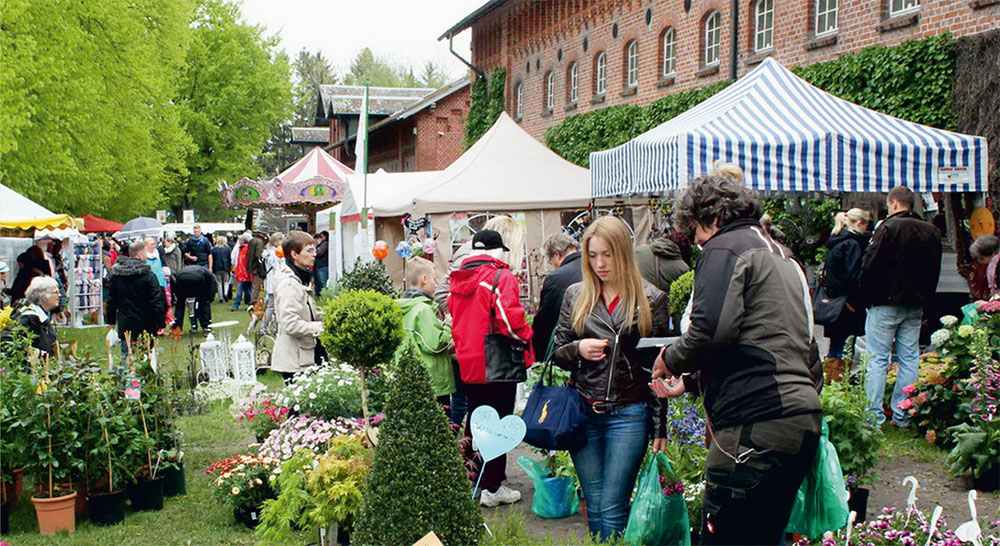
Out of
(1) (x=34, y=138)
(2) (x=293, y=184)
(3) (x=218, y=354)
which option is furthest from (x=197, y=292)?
(2) (x=293, y=184)

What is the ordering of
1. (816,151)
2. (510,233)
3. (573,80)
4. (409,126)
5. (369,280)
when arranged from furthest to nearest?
(409,126), (573,80), (369,280), (816,151), (510,233)

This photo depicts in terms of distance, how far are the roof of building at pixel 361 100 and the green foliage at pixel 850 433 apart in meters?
42.4

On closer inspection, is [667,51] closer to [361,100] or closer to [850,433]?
[850,433]

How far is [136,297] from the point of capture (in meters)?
10.8

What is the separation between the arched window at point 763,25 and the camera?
16438 millimetres

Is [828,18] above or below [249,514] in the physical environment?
above

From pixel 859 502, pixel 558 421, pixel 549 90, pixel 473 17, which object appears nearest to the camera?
pixel 558 421

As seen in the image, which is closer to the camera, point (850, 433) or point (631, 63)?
point (850, 433)

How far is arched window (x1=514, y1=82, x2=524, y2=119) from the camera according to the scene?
2736 centimetres

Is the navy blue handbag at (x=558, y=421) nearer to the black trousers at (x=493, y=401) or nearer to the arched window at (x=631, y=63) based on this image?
the black trousers at (x=493, y=401)

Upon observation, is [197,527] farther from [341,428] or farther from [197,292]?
[197,292]

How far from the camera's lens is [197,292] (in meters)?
16.6

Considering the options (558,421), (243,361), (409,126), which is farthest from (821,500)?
(409,126)

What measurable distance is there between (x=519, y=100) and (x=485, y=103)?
2.30 meters
